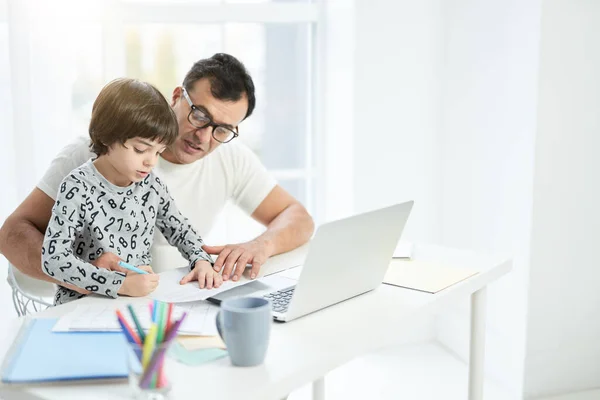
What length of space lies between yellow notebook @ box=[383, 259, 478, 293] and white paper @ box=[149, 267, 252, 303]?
344 mm

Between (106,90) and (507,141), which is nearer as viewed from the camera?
(106,90)

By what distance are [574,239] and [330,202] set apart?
1103mm

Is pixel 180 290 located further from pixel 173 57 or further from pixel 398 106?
pixel 398 106

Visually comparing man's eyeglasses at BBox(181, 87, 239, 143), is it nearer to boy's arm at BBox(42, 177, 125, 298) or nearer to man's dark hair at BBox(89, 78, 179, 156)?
man's dark hair at BBox(89, 78, 179, 156)

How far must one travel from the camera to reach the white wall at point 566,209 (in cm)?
248

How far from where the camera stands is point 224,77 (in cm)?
179

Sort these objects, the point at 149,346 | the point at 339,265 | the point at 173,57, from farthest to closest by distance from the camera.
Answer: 1. the point at 173,57
2. the point at 339,265
3. the point at 149,346

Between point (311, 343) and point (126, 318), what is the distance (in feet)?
1.12

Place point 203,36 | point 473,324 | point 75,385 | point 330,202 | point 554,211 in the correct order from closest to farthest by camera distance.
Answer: point 75,385, point 473,324, point 554,211, point 203,36, point 330,202

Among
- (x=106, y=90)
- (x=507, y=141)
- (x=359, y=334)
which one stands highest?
(x=106, y=90)

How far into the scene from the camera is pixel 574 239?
2592mm

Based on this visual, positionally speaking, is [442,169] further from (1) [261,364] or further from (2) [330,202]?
(1) [261,364]

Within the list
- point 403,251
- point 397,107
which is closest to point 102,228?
point 403,251

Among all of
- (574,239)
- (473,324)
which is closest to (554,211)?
(574,239)
